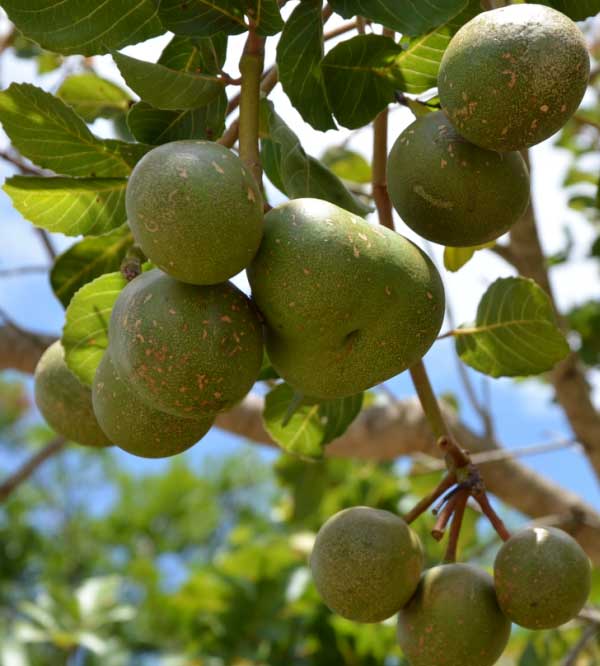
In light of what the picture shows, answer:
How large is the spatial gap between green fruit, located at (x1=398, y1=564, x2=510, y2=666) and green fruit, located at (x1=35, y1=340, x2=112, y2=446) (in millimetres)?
448

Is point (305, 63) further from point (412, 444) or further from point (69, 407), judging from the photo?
point (412, 444)

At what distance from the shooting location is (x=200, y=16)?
0.99 m

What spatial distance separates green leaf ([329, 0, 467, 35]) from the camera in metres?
0.99

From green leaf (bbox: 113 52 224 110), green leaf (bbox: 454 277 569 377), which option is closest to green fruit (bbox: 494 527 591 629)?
green leaf (bbox: 454 277 569 377)

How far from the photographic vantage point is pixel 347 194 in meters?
1.13

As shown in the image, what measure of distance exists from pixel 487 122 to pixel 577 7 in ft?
0.83

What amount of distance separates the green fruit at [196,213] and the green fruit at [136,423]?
193 mm

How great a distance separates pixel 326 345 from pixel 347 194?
32 centimetres

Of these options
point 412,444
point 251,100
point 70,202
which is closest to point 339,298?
point 251,100

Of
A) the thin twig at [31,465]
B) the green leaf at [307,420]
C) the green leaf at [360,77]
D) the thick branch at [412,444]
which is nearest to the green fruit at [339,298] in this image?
the green leaf at [360,77]

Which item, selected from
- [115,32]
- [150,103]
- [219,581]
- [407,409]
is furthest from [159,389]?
[219,581]

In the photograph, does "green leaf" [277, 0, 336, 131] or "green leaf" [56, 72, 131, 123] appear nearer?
"green leaf" [277, 0, 336, 131]

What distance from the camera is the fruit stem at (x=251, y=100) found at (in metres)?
0.93

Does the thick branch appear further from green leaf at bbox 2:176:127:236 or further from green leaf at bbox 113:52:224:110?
green leaf at bbox 113:52:224:110
